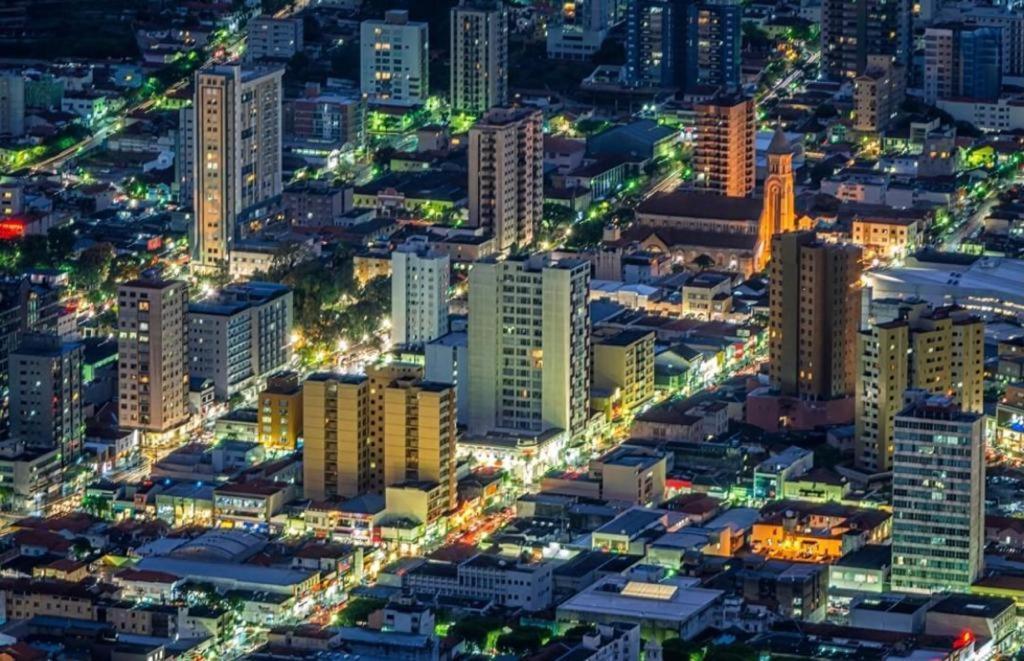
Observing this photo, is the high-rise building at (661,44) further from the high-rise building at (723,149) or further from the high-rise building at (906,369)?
the high-rise building at (906,369)

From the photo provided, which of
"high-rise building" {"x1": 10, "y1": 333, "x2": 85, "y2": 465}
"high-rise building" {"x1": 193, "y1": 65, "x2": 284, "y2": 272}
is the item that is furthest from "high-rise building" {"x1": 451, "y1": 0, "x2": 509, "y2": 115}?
"high-rise building" {"x1": 10, "y1": 333, "x2": 85, "y2": 465}

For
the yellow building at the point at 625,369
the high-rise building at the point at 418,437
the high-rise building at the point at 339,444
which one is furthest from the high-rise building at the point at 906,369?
the high-rise building at the point at 339,444

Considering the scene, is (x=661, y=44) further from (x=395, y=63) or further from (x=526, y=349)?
(x=526, y=349)

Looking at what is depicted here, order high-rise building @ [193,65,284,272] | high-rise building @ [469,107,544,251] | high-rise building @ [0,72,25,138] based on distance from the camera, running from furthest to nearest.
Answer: high-rise building @ [0,72,25,138] → high-rise building @ [469,107,544,251] → high-rise building @ [193,65,284,272]

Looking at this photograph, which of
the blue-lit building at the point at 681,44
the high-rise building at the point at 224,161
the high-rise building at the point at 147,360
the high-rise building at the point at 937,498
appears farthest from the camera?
the blue-lit building at the point at 681,44

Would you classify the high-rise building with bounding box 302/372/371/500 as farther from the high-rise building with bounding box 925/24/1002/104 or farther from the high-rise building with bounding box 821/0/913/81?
the high-rise building with bounding box 821/0/913/81

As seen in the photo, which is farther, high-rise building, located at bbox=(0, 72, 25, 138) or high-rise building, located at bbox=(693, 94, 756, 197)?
high-rise building, located at bbox=(0, 72, 25, 138)

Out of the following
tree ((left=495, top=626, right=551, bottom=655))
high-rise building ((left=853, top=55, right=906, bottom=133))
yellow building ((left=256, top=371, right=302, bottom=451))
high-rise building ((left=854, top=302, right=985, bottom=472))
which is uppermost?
high-rise building ((left=853, top=55, right=906, bottom=133))
